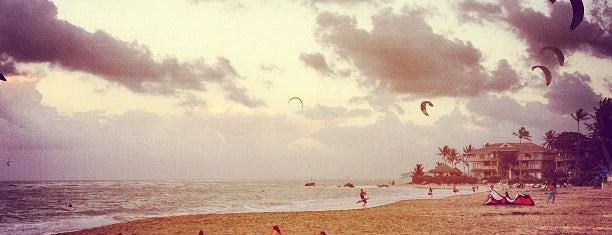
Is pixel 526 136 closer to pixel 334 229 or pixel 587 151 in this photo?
pixel 587 151

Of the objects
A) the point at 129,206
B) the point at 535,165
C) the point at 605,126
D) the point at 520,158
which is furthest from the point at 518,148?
the point at 129,206

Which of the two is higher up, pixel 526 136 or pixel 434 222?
pixel 526 136

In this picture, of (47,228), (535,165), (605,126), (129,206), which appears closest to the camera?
(47,228)

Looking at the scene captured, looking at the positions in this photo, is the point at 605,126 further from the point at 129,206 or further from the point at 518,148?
the point at 129,206

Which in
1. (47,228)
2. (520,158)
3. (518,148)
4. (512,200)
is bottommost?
(47,228)

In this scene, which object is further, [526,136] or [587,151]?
[526,136]

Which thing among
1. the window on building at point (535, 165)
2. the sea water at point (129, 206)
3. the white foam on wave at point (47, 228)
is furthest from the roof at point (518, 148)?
the white foam on wave at point (47, 228)

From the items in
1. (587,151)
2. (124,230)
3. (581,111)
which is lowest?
(124,230)

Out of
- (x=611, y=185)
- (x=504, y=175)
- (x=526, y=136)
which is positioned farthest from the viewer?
(x=526, y=136)

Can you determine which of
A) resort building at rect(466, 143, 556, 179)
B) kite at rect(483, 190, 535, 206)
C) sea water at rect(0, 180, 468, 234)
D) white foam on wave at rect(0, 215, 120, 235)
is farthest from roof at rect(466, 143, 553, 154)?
white foam on wave at rect(0, 215, 120, 235)

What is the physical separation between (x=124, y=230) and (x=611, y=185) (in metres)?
46.0

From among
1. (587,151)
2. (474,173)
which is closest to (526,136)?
(474,173)

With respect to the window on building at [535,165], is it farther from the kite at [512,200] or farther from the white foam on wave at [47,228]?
the white foam on wave at [47,228]

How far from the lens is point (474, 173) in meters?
103
